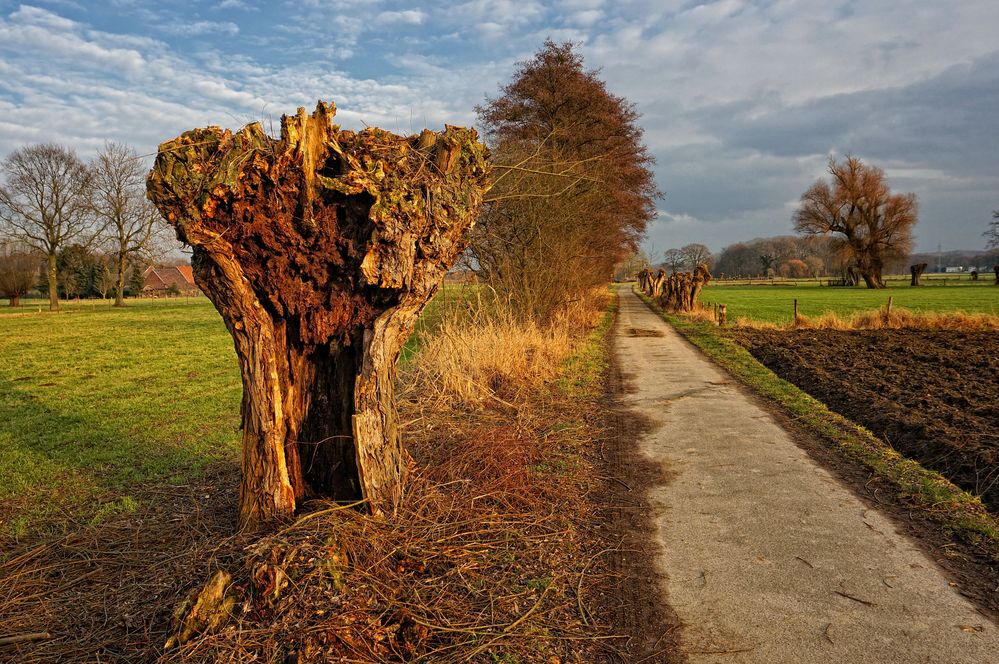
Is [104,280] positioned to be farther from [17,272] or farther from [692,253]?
[692,253]

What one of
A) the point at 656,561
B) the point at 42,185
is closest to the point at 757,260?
the point at 42,185

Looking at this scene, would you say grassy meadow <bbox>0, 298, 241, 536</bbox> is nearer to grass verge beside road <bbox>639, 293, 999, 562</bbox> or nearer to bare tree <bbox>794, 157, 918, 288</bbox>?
grass verge beside road <bbox>639, 293, 999, 562</bbox>

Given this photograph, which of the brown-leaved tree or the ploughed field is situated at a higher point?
the brown-leaved tree

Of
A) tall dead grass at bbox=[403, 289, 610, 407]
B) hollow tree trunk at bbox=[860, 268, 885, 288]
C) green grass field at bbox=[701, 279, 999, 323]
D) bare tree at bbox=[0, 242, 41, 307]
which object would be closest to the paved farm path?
tall dead grass at bbox=[403, 289, 610, 407]

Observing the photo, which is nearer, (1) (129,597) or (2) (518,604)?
(1) (129,597)

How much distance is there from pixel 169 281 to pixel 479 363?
8924 cm

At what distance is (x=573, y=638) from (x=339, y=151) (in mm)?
3300

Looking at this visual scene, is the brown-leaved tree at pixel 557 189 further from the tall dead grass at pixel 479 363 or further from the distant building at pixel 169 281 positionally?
the distant building at pixel 169 281

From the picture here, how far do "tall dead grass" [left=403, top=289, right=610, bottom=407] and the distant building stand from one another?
68.4 meters

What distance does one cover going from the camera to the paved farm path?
3.28m

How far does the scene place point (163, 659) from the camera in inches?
112

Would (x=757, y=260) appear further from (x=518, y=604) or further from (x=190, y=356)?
(x=518, y=604)

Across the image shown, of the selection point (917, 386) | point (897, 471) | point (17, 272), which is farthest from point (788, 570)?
point (17, 272)

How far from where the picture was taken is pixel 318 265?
168 inches
